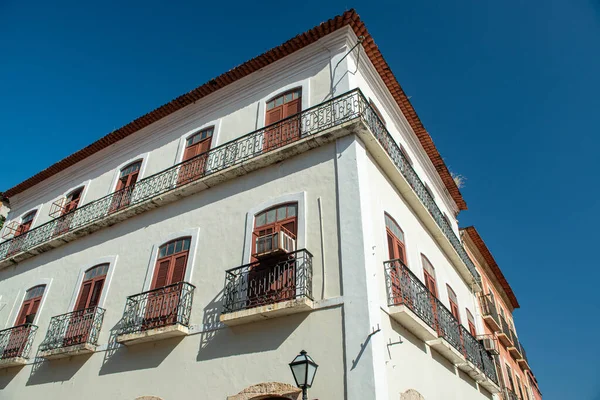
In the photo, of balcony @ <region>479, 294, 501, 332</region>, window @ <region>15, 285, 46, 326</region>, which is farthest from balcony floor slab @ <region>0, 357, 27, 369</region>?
balcony @ <region>479, 294, 501, 332</region>

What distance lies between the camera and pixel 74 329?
10.8m

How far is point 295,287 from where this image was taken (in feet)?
25.1

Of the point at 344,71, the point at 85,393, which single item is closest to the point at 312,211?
the point at 344,71

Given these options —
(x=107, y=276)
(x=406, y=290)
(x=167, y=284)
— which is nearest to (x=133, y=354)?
(x=167, y=284)

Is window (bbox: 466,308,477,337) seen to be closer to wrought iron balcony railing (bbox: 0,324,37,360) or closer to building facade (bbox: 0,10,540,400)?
building facade (bbox: 0,10,540,400)

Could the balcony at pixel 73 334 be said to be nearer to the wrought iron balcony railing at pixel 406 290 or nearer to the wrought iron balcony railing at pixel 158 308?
the wrought iron balcony railing at pixel 158 308

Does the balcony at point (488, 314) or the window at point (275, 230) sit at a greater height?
the balcony at point (488, 314)

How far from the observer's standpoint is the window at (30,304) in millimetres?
12766

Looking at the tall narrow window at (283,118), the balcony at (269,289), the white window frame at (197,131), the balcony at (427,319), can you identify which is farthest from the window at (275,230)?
the white window frame at (197,131)

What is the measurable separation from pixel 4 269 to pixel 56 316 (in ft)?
17.0

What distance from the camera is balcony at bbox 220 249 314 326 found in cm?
760

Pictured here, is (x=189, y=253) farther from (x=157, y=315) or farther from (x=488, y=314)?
(x=488, y=314)

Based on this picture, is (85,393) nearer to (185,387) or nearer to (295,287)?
(185,387)

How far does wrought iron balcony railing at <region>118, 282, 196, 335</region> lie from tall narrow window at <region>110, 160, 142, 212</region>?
3.53m
